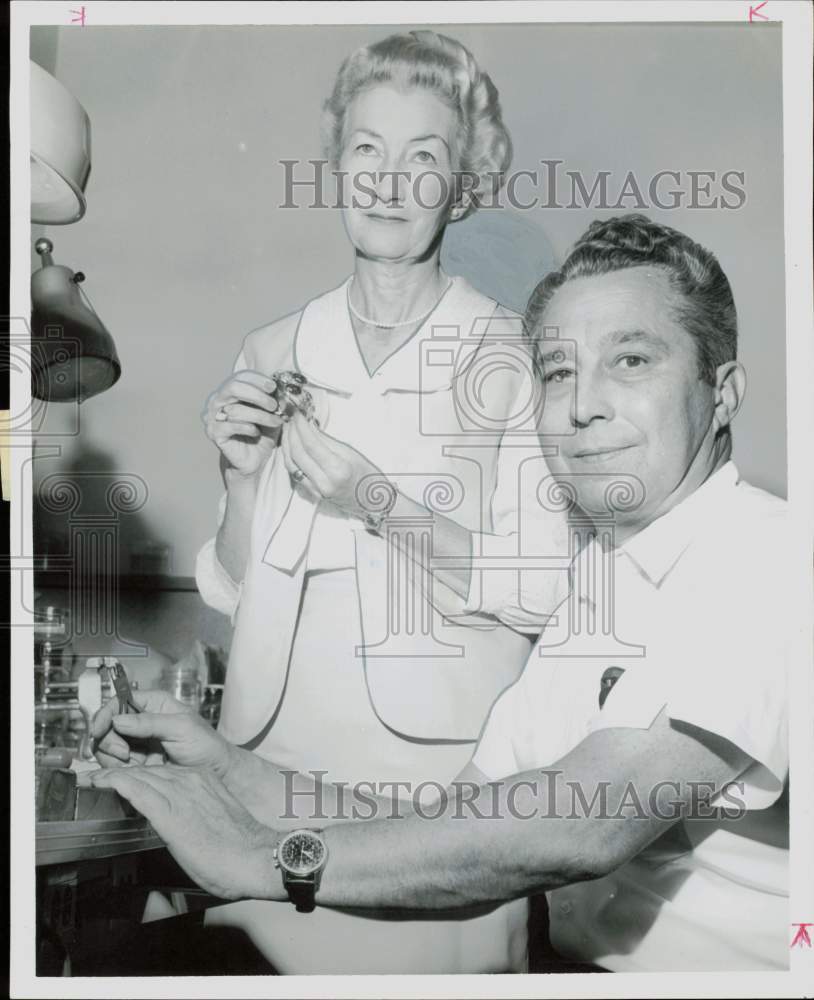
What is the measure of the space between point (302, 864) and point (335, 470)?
0.90m

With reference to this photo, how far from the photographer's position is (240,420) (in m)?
2.93

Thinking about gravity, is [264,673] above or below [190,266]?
below

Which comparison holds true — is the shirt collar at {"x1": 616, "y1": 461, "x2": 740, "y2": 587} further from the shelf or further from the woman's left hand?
the shelf

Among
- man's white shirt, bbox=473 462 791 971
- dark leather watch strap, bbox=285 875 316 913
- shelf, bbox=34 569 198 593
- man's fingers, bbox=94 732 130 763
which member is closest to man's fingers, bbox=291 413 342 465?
shelf, bbox=34 569 198 593

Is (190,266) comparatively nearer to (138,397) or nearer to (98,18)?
(138,397)

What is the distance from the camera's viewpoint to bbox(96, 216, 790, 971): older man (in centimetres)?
279

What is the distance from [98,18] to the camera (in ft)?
9.77

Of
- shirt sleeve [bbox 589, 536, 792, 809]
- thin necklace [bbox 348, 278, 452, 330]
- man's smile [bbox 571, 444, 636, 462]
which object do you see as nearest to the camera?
shirt sleeve [bbox 589, 536, 792, 809]

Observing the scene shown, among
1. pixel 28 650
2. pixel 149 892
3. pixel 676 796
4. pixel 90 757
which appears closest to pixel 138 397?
pixel 28 650

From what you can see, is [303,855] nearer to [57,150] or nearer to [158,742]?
[158,742]

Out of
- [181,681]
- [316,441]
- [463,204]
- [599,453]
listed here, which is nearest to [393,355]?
[316,441]

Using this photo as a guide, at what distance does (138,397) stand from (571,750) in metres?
1.29

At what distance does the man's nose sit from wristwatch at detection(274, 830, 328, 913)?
3.68ft

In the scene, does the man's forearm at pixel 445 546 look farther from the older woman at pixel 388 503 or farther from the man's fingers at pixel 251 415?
the man's fingers at pixel 251 415
